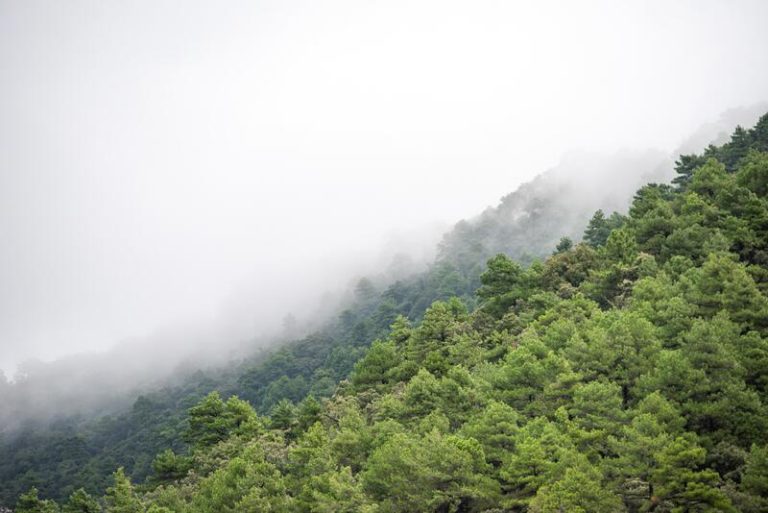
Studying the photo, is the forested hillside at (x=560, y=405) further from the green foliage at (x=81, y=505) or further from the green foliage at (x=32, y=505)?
the green foliage at (x=32, y=505)

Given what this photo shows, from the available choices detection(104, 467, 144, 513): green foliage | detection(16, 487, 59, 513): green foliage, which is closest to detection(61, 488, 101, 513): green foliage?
detection(16, 487, 59, 513): green foliage

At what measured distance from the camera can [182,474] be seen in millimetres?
43719

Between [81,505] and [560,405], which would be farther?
[81,505]

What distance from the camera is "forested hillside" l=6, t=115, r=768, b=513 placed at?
23.5 m

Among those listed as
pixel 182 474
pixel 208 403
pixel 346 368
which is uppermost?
pixel 208 403

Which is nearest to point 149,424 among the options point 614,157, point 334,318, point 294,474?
point 334,318

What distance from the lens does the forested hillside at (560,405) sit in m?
23.5

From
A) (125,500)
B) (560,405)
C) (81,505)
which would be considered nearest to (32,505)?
(81,505)

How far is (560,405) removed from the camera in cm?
2967

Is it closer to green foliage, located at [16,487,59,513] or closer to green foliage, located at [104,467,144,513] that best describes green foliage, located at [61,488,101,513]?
green foliage, located at [16,487,59,513]

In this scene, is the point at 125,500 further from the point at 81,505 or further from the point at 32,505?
Result: the point at 32,505

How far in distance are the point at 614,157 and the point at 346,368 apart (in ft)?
256

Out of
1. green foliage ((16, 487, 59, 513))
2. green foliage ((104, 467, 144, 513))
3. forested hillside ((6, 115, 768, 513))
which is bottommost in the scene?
forested hillside ((6, 115, 768, 513))

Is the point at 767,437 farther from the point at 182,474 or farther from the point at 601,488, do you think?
the point at 182,474
